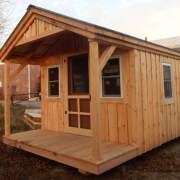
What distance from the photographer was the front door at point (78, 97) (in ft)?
20.3

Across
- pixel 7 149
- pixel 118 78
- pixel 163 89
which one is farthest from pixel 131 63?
pixel 7 149

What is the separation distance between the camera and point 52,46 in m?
6.84

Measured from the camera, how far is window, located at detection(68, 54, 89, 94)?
20.2ft

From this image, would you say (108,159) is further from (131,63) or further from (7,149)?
(7,149)

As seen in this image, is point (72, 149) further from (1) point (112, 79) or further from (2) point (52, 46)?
(2) point (52, 46)

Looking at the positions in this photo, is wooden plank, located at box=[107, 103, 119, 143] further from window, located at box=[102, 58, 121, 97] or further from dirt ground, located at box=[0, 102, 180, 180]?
dirt ground, located at box=[0, 102, 180, 180]

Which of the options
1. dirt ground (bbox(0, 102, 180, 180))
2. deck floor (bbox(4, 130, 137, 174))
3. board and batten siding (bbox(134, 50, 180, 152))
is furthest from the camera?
board and batten siding (bbox(134, 50, 180, 152))

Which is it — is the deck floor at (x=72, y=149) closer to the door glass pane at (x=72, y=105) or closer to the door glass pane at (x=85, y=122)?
the door glass pane at (x=85, y=122)

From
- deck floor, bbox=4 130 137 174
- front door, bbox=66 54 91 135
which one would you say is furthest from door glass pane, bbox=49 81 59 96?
deck floor, bbox=4 130 137 174

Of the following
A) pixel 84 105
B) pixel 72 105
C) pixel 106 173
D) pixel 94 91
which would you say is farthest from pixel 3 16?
pixel 106 173

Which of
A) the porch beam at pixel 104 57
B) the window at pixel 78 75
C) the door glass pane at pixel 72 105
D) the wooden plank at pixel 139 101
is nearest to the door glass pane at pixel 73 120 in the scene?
the door glass pane at pixel 72 105

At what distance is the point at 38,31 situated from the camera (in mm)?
5195

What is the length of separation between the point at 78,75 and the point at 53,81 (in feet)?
3.82

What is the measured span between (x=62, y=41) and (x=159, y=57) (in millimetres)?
2637
